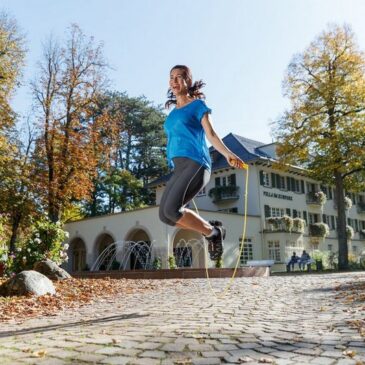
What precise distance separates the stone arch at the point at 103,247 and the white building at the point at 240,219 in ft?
0.24

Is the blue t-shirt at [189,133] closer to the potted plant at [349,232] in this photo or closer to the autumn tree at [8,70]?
the autumn tree at [8,70]

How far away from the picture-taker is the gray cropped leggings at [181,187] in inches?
189

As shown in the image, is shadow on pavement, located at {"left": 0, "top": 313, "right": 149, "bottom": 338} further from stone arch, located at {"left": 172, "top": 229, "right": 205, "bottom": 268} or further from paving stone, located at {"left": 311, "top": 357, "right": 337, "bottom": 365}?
stone arch, located at {"left": 172, "top": 229, "right": 205, "bottom": 268}

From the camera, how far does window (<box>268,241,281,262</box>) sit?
1394 inches

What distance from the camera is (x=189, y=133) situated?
195 inches

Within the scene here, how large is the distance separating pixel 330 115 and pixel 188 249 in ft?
40.3

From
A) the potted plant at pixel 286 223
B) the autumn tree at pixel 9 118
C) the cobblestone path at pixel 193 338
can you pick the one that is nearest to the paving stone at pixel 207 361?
the cobblestone path at pixel 193 338

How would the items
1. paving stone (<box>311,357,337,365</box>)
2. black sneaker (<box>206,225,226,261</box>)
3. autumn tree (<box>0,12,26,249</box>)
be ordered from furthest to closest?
autumn tree (<box>0,12,26,249</box>) < black sneaker (<box>206,225,226,261</box>) < paving stone (<box>311,357,337,365</box>)

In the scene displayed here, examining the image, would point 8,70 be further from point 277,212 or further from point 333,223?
point 333,223

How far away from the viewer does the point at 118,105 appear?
48.8 meters

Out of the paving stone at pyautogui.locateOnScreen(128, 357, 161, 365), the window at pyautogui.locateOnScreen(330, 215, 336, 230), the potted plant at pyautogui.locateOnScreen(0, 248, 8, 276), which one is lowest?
the paving stone at pyautogui.locateOnScreen(128, 357, 161, 365)

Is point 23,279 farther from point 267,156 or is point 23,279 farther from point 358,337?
point 267,156

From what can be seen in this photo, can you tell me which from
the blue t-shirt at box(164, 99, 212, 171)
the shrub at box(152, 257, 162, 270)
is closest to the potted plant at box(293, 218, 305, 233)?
the shrub at box(152, 257, 162, 270)

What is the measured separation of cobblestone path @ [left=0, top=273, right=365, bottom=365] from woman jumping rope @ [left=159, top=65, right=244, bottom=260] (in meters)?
1.01
